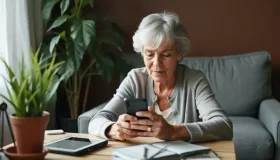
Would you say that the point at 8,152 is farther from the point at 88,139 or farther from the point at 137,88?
the point at 137,88

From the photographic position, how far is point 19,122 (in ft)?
4.50

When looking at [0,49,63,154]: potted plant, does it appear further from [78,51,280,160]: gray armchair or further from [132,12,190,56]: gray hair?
[78,51,280,160]: gray armchair

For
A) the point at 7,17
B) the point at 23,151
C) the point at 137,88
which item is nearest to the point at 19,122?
the point at 23,151

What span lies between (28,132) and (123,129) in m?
0.43

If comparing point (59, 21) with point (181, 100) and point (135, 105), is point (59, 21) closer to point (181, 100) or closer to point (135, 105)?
point (181, 100)

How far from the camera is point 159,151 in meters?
1.53

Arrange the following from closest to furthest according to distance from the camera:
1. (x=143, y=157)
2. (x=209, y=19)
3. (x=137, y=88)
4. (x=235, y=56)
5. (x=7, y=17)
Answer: (x=143, y=157), (x=137, y=88), (x=7, y=17), (x=235, y=56), (x=209, y=19)

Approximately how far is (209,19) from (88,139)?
7.01 feet

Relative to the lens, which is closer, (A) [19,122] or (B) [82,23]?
(A) [19,122]

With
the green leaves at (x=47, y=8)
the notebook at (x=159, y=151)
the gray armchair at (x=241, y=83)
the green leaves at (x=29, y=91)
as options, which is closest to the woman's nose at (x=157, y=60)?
the notebook at (x=159, y=151)

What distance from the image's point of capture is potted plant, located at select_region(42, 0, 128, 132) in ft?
9.99

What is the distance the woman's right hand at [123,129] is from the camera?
1.70 metres

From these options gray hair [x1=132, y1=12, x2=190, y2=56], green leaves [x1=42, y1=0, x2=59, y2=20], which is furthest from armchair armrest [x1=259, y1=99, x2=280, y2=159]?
green leaves [x1=42, y1=0, x2=59, y2=20]

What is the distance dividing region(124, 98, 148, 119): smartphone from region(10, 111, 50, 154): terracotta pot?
0.34 meters
